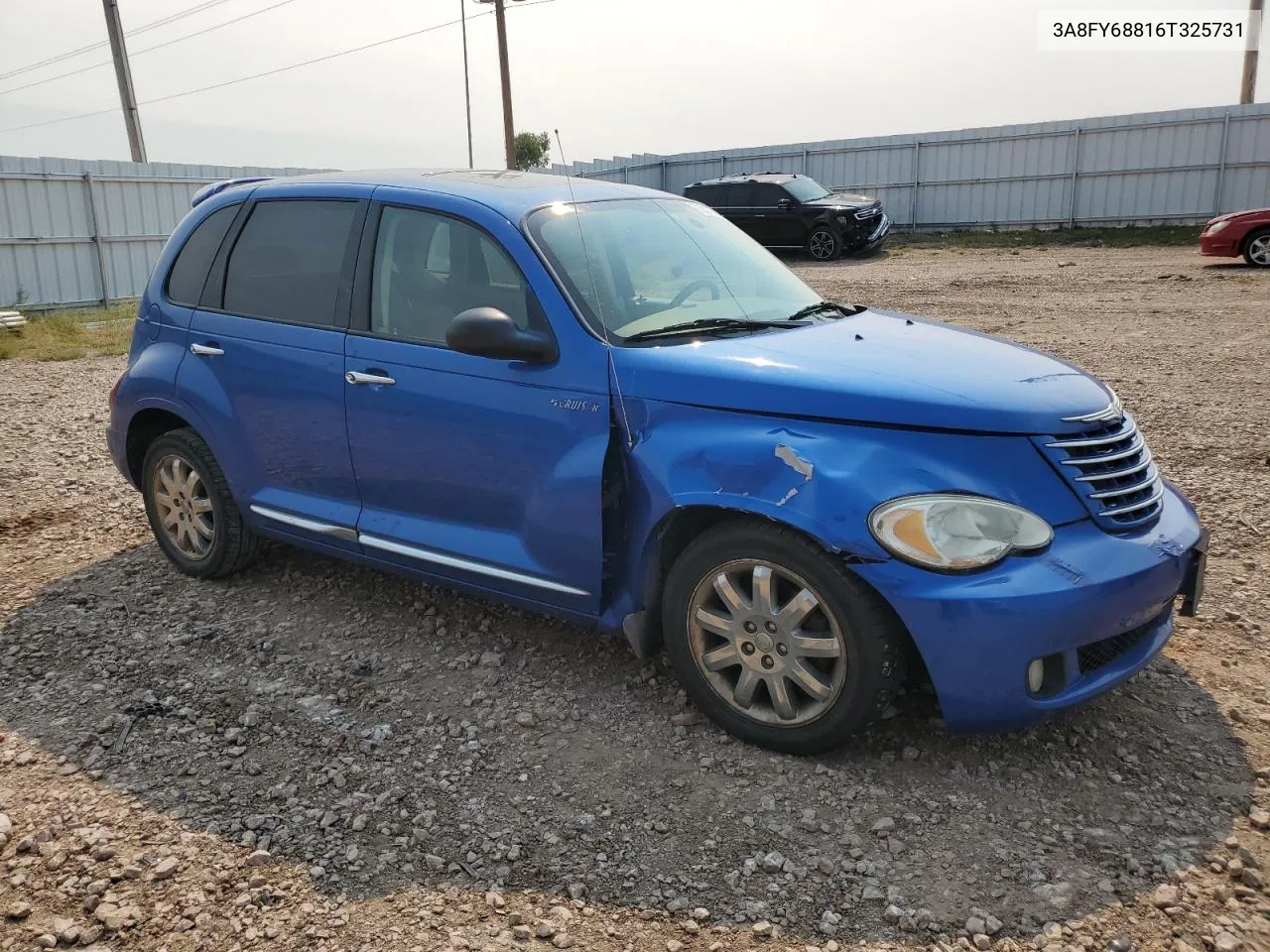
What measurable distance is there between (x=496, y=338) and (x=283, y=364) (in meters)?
1.29

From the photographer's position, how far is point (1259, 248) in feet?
52.2

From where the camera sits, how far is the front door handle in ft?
13.3

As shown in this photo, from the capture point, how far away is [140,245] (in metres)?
18.8

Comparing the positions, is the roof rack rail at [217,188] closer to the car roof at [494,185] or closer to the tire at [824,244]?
the car roof at [494,185]

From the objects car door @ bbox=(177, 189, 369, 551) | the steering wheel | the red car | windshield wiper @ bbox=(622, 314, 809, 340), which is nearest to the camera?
windshield wiper @ bbox=(622, 314, 809, 340)

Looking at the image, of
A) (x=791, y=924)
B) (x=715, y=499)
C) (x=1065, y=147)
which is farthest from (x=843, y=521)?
(x=1065, y=147)

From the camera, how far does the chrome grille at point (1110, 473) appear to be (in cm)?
311

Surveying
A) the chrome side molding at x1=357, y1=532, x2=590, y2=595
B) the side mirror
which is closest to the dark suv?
the chrome side molding at x1=357, y1=532, x2=590, y2=595

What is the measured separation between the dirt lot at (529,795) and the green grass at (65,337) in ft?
29.9

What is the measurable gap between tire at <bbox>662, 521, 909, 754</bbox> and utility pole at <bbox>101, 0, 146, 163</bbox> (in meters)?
24.2

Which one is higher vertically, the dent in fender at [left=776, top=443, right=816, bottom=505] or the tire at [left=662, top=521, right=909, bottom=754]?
the dent in fender at [left=776, top=443, right=816, bottom=505]

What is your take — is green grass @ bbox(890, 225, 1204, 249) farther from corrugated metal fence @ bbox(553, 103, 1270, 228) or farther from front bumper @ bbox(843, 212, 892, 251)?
front bumper @ bbox(843, 212, 892, 251)

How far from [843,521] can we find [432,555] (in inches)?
67.0

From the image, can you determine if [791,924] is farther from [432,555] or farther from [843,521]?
[432,555]
